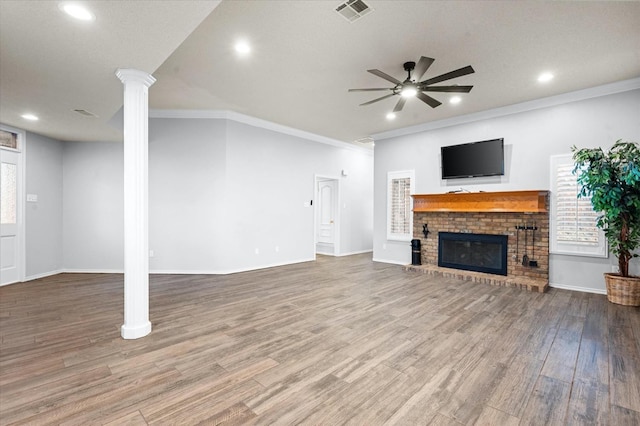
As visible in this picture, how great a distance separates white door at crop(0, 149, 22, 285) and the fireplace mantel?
24.6 feet

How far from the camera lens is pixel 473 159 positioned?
5.85 m

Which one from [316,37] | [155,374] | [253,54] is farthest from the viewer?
[253,54]

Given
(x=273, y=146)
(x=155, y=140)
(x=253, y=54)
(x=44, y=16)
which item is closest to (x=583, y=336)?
(x=253, y=54)

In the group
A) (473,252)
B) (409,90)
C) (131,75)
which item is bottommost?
(473,252)

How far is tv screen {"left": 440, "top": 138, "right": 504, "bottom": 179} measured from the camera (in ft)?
18.3

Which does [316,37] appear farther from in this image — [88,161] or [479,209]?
[88,161]

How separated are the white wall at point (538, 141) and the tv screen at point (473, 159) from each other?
5.6 inches

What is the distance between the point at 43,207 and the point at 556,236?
30.5ft

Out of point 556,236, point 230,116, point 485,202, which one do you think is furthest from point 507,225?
point 230,116

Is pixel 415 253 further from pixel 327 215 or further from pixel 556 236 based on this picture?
pixel 327 215

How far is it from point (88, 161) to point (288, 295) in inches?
203

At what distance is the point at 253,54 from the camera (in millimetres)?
3637

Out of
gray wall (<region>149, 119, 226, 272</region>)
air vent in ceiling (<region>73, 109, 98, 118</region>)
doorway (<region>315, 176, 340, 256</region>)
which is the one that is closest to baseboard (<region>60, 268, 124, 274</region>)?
gray wall (<region>149, 119, 226, 272</region>)

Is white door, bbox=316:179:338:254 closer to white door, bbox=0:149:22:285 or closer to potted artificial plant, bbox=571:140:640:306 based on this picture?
potted artificial plant, bbox=571:140:640:306
